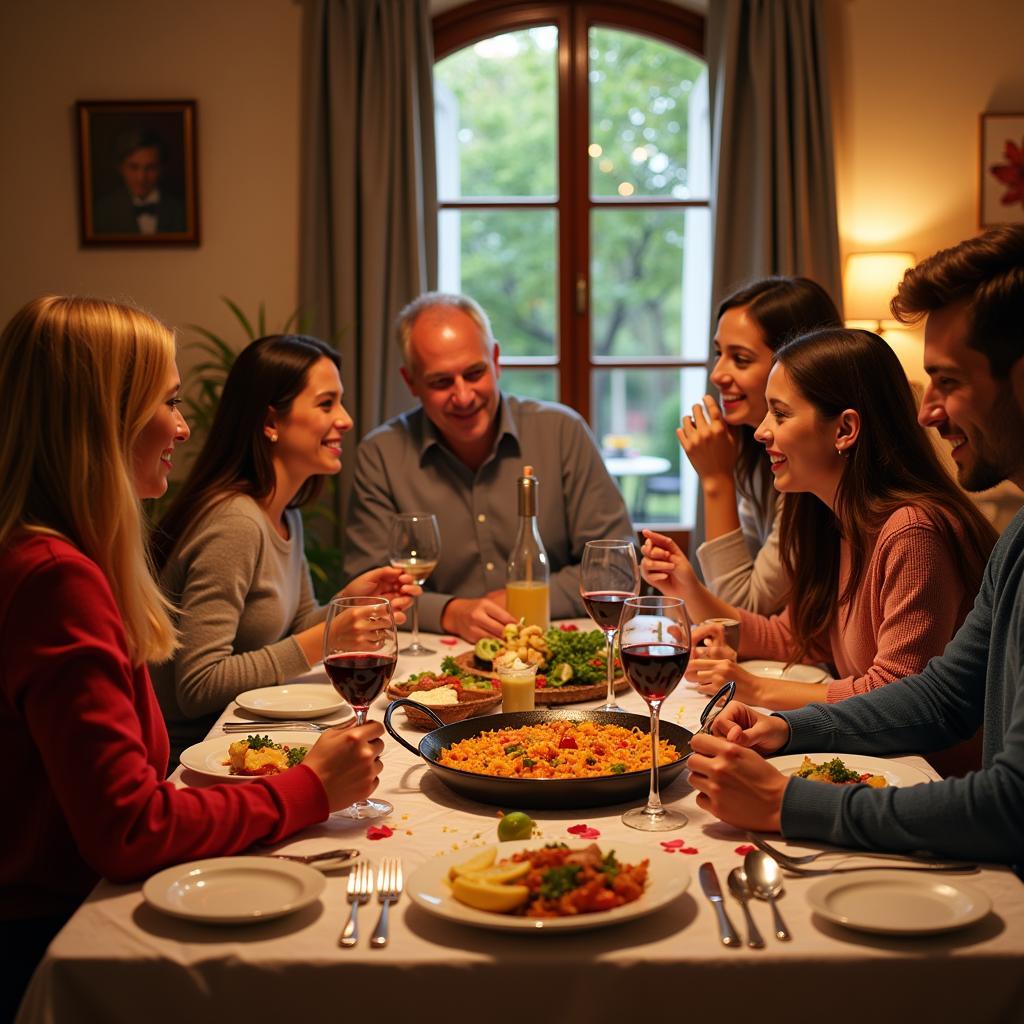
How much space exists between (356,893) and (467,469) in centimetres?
220

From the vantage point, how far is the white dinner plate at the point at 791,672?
2.13m

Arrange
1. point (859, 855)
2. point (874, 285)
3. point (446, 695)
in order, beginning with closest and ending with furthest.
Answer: point (859, 855)
point (446, 695)
point (874, 285)

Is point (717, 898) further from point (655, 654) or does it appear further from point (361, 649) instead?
point (361, 649)

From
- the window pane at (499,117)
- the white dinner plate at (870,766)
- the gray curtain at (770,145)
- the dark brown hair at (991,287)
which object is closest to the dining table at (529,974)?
the white dinner plate at (870,766)

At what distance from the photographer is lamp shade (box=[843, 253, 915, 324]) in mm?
4570

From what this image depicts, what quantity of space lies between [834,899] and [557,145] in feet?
14.0

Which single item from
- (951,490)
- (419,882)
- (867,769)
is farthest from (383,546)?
(419,882)

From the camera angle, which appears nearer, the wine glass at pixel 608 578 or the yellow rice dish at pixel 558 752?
the yellow rice dish at pixel 558 752

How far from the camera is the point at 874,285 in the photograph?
4.59 m

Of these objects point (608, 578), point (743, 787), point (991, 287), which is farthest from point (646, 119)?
point (743, 787)

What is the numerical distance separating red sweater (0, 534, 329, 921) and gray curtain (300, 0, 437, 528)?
336cm

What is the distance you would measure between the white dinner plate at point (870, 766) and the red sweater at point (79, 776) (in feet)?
1.97

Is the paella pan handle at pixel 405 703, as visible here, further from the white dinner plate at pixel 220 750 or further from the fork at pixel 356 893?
the fork at pixel 356 893

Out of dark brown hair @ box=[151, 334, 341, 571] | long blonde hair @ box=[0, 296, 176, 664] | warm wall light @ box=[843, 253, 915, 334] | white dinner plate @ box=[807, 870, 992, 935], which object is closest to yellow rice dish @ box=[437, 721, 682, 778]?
white dinner plate @ box=[807, 870, 992, 935]
